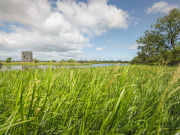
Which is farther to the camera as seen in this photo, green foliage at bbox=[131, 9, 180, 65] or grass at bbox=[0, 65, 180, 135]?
green foliage at bbox=[131, 9, 180, 65]

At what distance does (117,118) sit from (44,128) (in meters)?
0.89

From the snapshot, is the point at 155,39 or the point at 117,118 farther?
the point at 155,39

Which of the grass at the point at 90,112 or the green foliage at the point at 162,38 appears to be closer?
the grass at the point at 90,112

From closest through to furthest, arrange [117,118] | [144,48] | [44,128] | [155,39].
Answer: [117,118]
[44,128]
[155,39]
[144,48]

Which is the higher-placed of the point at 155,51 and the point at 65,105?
the point at 155,51

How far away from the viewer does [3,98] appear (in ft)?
5.32

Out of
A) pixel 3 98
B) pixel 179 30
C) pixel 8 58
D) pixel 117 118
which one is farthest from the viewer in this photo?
pixel 8 58

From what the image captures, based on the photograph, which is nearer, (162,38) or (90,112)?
(90,112)

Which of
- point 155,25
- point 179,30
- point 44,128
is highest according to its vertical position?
point 155,25

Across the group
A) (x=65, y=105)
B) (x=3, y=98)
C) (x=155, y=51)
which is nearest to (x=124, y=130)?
(x=65, y=105)

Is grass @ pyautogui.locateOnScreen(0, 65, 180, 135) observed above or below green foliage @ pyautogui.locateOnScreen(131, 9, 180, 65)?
below

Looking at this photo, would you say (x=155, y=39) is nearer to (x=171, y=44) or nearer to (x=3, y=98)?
(x=171, y=44)

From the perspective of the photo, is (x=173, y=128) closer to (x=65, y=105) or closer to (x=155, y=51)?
(x=65, y=105)

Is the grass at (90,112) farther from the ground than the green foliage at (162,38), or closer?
closer
